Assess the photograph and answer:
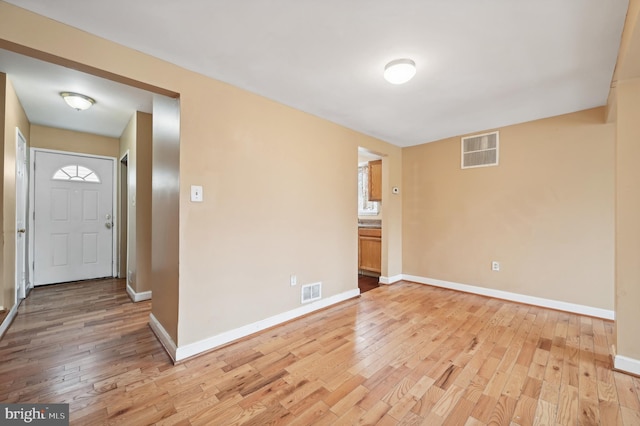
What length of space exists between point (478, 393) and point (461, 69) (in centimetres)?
239

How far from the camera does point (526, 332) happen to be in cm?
258

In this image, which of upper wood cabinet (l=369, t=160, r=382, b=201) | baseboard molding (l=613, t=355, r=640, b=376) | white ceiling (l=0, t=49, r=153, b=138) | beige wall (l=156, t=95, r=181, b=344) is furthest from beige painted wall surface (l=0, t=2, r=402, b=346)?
baseboard molding (l=613, t=355, r=640, b=376)

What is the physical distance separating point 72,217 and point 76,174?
27.1 inches

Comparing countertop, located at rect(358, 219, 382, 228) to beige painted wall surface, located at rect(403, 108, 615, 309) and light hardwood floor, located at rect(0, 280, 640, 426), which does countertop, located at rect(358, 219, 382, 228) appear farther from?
light hardwood floor, located at rect(0, 280, 640, 426)

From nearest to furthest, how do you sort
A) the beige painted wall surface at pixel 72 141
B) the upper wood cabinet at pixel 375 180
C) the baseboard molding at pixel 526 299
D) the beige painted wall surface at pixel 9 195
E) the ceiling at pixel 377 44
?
the ceiling at pixel 377 44
the beige painted wall surface at pixel 9 195
the baseboard molding at pixel 526 299
the beige painted wall surface at pixel 72 141
the upper wood cabinet at pixel 375 180

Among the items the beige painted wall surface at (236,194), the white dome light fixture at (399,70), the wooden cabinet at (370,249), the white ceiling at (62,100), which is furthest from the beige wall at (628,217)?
the white ceiling at (62,100)

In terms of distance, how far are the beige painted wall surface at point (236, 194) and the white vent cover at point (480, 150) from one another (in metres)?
1.93

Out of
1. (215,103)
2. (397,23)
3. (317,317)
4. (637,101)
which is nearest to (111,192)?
(215,103)

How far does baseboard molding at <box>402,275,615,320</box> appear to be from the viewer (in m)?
2.93

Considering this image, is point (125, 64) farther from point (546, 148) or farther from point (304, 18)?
point (546, 148)

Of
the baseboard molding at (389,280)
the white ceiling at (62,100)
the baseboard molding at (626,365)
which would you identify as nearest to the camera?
the baseboard molding at (626,365)

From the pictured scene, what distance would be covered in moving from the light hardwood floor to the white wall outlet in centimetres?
127

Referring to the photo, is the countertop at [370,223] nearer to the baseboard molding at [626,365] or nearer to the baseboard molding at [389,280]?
the baseboard molding at [389,280]

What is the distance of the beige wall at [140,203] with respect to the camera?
346 cm
